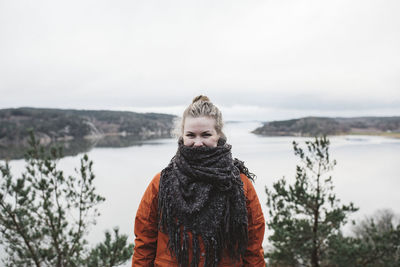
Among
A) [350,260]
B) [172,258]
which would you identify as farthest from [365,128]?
[172,258]

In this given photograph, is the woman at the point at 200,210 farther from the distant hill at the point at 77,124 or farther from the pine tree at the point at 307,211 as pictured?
the distant hill at the point at 77,124

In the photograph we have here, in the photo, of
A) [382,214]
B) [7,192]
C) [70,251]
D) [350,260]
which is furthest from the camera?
[382,214]

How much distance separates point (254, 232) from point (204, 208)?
12.9 inches

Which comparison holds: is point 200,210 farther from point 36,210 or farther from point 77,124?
point 77,124

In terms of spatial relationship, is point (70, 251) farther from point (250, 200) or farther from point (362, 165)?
point (362, 165)

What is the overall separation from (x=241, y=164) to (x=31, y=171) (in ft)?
10.8

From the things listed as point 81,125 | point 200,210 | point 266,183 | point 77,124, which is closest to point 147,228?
point 200,210

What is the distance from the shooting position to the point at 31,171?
3.60m

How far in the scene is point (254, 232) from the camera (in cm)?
145

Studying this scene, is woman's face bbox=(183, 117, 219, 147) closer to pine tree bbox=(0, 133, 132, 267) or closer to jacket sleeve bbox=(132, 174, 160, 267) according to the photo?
jacket sleeve bbox=(132, 174, 160, 267)

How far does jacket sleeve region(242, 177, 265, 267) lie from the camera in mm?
1454

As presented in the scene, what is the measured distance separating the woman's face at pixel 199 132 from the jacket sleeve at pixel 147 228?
0.29 m

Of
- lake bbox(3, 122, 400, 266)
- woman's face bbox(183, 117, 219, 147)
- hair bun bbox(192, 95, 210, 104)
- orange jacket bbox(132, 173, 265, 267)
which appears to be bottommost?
lake bbox(3, 122, 400, 266)

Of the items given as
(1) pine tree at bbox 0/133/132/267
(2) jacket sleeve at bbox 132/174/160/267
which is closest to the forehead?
(2) jacket sleeve at bbox 132/174/160/267
